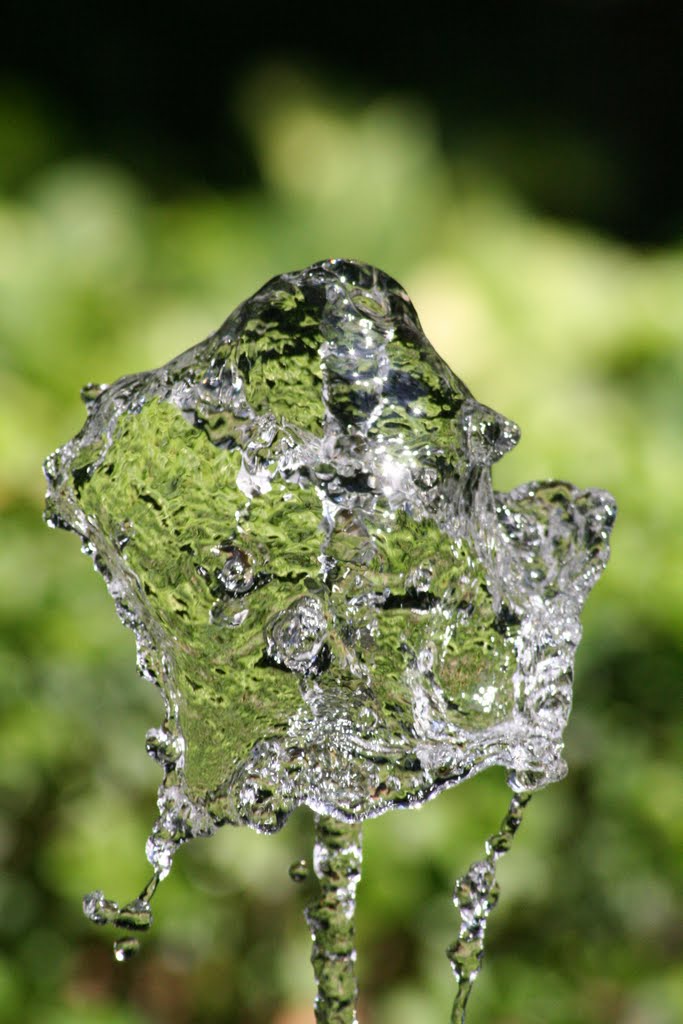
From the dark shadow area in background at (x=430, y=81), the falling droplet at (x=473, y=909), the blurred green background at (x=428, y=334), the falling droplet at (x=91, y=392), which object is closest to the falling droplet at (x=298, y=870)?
the falling droplet at (x=473, y=909)

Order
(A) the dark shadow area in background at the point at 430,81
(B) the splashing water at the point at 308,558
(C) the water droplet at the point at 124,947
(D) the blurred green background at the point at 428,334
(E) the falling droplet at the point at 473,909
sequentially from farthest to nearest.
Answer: (A) the dark shadow area in background at the point at 430,81, (D) the blurred green background at the point at 428,334, (E) the falling droplet at the point at 473,909, (C) the water droplet at the point at 124,947, (B) the splashing water at the point at 308,558

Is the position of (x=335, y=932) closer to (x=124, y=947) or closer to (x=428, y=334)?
(x=124, y=947)

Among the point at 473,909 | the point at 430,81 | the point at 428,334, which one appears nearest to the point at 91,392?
the point at 473,909

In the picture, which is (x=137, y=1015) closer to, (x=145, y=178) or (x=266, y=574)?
(x=266, y=574)

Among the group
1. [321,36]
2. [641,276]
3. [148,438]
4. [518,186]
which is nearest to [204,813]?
[148,438]

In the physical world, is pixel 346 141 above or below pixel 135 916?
above

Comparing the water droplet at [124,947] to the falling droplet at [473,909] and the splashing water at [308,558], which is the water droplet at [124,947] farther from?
the falling droplet at [473,909]
